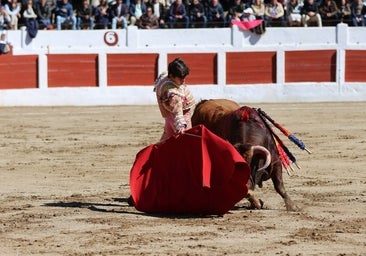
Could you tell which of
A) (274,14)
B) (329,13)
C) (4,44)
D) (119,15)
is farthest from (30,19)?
(329,13)

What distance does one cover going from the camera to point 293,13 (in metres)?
20.2

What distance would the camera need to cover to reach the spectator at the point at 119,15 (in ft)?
64.1

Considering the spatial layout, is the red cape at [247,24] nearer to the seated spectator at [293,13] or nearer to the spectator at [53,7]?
the seated spectator at [293,13]

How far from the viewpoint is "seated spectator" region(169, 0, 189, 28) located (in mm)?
19734

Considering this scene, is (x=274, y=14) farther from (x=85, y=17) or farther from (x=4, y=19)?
(x=4, y=19)

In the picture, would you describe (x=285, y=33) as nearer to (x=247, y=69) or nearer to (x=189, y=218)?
(x=247, y=69)

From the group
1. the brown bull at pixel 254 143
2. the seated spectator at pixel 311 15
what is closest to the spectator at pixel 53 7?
the seated spectator at pixel 311 15

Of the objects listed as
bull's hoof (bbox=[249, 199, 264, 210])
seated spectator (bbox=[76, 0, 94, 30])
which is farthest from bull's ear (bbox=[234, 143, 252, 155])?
seated spectator (bbox=[76, 0, 94, 30])

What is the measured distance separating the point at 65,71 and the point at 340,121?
5462 mm

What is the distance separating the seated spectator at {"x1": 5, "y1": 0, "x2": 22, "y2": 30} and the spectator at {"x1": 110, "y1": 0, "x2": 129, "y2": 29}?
5.34 ft

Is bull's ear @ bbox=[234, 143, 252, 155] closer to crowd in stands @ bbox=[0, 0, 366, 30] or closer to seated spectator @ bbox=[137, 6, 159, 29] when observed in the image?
crowd in stands @ bbox=[0, 0, 366, 30]

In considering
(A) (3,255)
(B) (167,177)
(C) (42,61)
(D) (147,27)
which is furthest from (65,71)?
(A) (3,255)

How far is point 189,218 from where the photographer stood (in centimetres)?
781

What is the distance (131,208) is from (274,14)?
39.6ft
